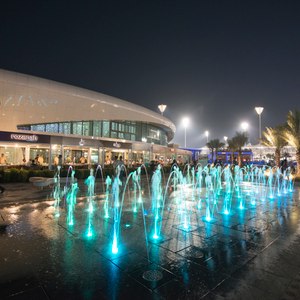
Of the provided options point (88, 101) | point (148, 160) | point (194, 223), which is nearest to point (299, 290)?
point (194, 223)

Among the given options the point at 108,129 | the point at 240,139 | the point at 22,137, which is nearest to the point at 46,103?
the point at 22,137

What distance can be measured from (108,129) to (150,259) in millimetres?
30334

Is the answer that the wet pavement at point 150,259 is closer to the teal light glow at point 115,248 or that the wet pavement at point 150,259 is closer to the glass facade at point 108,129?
the teal light glow at point 115,248

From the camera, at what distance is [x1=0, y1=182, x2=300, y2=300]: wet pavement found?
3080 millimetres

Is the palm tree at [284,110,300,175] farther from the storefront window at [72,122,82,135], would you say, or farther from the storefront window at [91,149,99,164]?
the storefront window at [72,122,82,135]

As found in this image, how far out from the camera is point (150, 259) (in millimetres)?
4031

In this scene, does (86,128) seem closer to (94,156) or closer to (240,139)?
(94,156)

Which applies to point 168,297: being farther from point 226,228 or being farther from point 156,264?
point 226,228

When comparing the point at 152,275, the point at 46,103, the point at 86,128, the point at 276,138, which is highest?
the point at 46,103

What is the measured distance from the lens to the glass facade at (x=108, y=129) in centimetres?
2700

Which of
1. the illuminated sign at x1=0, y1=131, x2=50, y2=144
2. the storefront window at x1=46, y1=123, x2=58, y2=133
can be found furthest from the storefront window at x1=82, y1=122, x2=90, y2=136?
the illuminated sign at x1=0, y1=131, x2=50, y2=144

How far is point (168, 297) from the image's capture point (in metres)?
2.93

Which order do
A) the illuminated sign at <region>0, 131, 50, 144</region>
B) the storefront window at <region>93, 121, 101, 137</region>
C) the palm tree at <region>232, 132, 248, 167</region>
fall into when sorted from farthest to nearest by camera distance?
the palm tree at <region>232, 132, 248, 167</region> < the storefront window at <region>93, 121, 101, 137</region> < the illuminated sign at <region>0, 131, 50, 144</region>

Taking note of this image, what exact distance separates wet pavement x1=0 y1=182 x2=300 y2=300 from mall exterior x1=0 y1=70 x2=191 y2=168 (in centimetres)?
1878
